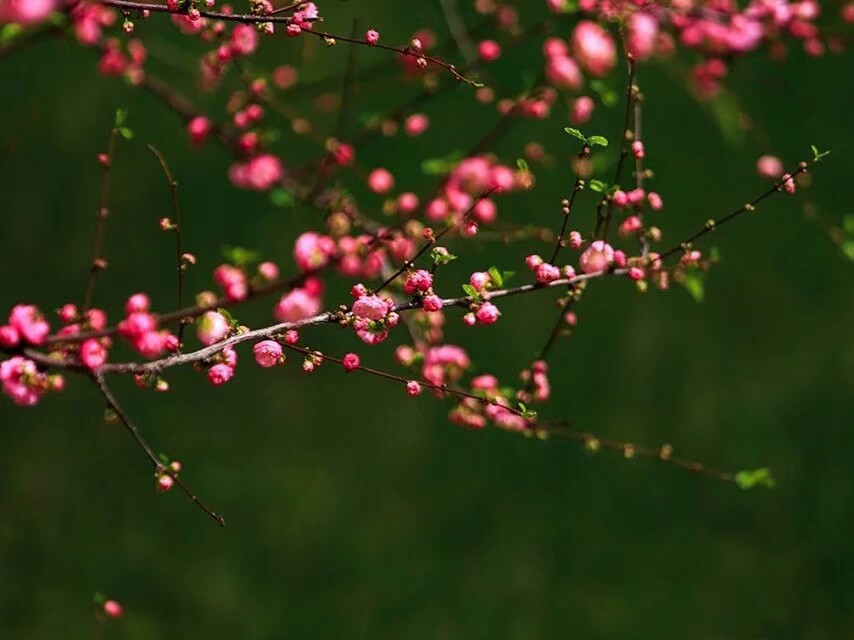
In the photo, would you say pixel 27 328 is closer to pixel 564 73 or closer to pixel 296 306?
pixel 296 306

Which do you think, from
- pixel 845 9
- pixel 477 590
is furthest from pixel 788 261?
pixel 477 590

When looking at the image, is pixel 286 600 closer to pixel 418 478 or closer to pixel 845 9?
pixel 418 478

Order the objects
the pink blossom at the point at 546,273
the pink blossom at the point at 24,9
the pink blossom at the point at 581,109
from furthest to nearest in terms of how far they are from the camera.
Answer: the pink blossom at the point at 581,109 < the pink blossom at the point at 546,273 < the pink blossom at the point at 24,9

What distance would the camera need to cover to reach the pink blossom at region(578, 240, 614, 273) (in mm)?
1615

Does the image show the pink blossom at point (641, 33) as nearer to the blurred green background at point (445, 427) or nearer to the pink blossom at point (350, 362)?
the blurred green background at point (445, 427)

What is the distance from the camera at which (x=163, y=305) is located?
2.55 m

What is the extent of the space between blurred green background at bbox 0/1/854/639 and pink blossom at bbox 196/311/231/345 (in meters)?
1.06

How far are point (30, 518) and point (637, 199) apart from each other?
74.7 inches

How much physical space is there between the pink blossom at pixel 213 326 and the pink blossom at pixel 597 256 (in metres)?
0.69

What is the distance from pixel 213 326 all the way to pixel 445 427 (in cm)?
141

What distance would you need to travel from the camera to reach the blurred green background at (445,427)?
8.10ft

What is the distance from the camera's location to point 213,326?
127 centimetres

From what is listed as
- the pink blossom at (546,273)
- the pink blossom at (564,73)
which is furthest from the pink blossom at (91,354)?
the pink blossom at (564,73)

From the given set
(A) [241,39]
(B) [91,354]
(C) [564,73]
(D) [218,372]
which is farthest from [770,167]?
(B) [91,354]
